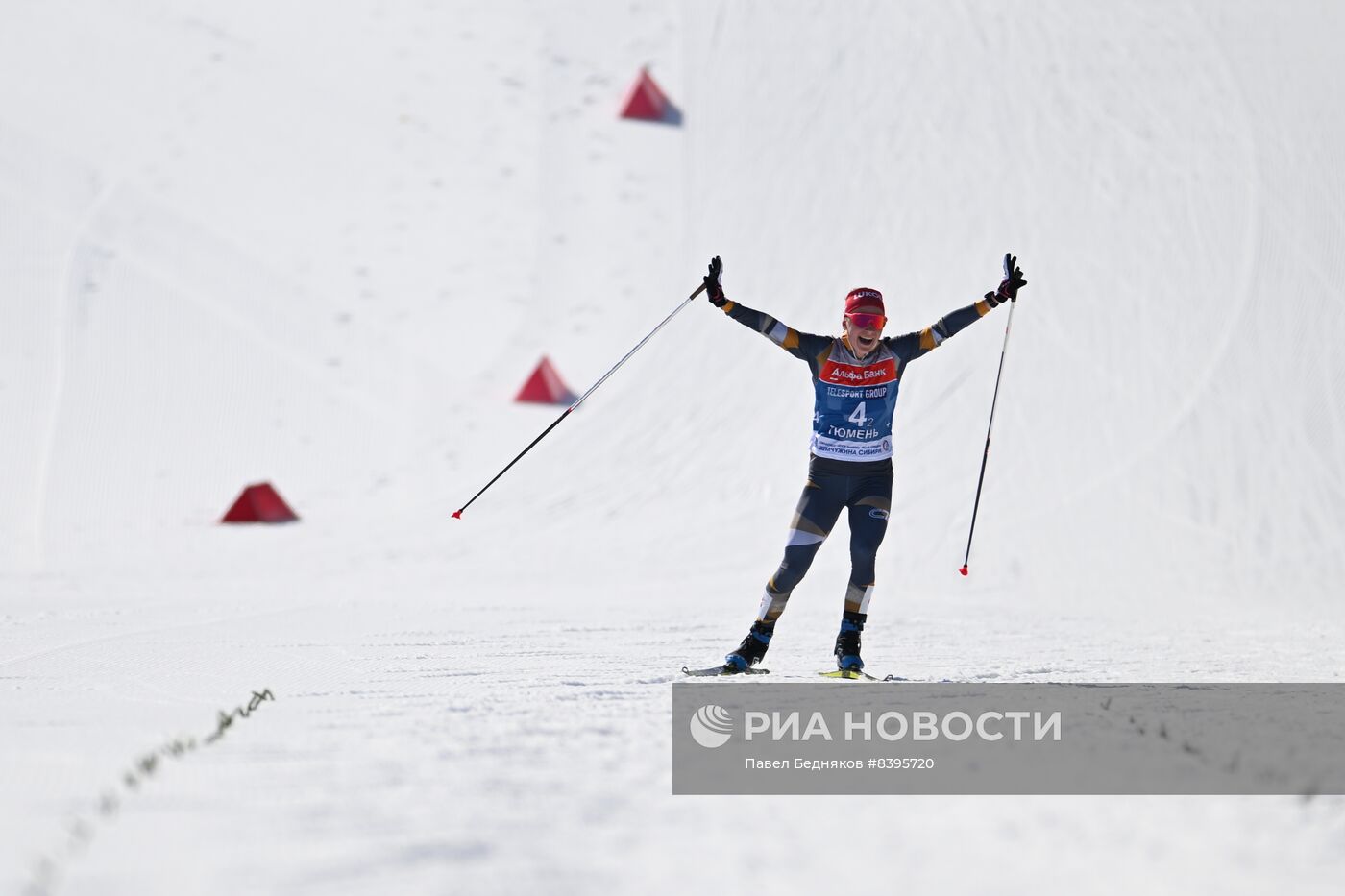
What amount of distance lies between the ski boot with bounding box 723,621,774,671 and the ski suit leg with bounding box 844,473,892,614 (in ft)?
1.12

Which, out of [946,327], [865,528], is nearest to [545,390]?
[946,327]

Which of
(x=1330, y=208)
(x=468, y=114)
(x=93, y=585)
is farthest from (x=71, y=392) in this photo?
(x=1330, y=208)

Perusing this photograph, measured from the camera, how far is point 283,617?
23.3ft

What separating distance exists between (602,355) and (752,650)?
835cm

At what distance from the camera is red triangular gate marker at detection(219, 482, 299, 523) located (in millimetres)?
11312

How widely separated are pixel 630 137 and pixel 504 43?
2559 mm

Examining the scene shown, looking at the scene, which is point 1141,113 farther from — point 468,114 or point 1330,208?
point 468,114

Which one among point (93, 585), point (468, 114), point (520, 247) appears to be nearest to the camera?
point (93, 585)

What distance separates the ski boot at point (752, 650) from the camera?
509 cm

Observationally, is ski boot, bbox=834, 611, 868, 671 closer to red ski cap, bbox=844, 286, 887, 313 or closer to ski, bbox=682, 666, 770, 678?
ski, bbox=682, 666, 770, 678

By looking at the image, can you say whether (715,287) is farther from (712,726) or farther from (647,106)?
(647,106)

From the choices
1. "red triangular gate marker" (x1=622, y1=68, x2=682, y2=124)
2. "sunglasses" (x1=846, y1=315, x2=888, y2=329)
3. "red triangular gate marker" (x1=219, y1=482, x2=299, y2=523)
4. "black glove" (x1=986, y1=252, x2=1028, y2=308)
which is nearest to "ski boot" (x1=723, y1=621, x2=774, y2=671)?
"sunglasses" (x1=846, y1=315, x2=888, y2=329)

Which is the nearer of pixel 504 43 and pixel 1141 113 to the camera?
pixel 1141 113

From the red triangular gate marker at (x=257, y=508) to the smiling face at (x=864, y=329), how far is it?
7335mm
